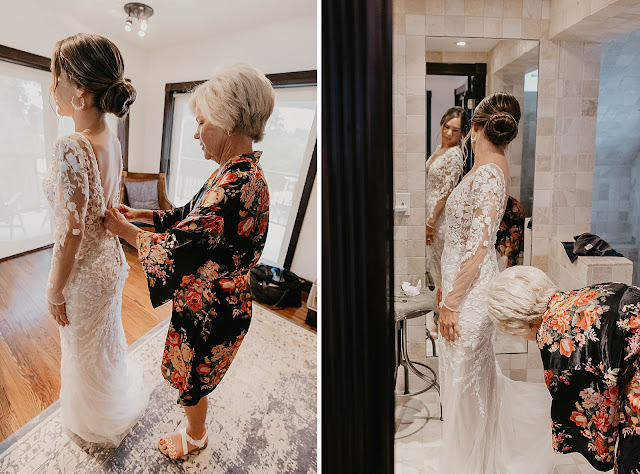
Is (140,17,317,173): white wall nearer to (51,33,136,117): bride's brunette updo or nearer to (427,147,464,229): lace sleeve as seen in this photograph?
(51,33,136,117): bride's brunette updo

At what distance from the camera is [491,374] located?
91 cm

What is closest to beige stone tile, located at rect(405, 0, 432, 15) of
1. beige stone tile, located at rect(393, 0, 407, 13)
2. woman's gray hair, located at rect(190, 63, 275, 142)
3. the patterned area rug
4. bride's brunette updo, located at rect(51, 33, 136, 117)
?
beige stone tile, located at rect(393, 0, 407, 13)

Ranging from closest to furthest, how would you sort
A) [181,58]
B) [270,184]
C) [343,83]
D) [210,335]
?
[343,83] → [181,58] → [210,335] → [270,184]

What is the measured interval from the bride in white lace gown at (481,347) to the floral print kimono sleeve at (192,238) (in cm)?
46

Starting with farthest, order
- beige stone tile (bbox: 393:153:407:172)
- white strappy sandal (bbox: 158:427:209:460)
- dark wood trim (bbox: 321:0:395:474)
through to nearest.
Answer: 1. white strappy sandal (bbox: 158:427:209:460)
2. beige stone tile (bbox: 393:153:407:172)
3. dark wood trim (bbox: 321:0:395:474)

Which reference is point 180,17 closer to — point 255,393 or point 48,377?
point 48,377

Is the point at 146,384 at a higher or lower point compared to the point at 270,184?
lower

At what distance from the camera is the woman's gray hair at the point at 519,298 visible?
0.77m

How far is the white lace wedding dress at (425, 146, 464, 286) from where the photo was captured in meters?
0.85

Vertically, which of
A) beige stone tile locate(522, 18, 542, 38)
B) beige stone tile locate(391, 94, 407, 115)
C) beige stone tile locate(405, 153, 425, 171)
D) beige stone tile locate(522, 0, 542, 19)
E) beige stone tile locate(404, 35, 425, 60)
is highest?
beige stone tile locate(522, 0, 542, 19)

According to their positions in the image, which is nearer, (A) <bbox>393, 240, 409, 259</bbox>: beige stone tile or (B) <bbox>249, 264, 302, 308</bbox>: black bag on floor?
(A) <bbox>393, 240, 409, 259</bbox>: beige stone tile

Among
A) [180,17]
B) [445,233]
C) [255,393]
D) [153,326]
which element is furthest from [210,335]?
[180,17]

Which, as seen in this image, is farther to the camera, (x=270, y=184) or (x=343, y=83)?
(x=270, y=184)

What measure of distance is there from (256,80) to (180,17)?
213 millimetres
